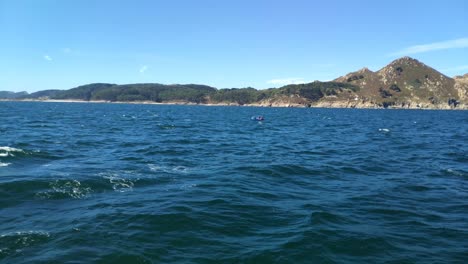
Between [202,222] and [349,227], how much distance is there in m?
5.59

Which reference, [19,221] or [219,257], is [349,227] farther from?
[19,221]

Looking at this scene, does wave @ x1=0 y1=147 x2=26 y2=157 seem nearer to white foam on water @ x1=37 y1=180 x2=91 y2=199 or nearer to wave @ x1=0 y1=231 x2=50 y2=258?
white foam on water @ x1=37 y1=180 x2=91 y2=199

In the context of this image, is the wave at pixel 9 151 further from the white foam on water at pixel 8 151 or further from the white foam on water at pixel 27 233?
the white foam on water at pixel 27 233

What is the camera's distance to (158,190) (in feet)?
60.6

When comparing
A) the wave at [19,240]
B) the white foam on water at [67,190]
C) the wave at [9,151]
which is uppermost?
the wave at [9,151]


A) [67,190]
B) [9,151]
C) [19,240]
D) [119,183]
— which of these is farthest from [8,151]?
[19,240]

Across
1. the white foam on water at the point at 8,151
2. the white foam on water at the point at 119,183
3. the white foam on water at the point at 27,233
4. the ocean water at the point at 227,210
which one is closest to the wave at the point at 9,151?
the white foam on water at the point at 8,151

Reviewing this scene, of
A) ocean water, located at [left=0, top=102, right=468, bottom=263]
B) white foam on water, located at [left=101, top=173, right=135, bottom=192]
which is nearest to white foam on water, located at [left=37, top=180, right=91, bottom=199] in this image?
ocean water, located at [left=0, top=102, right=468, bottom=263]

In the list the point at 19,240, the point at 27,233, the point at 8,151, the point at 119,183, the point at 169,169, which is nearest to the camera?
the point at 19,240

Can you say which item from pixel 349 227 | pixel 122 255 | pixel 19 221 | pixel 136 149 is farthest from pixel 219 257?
pixel 136 149

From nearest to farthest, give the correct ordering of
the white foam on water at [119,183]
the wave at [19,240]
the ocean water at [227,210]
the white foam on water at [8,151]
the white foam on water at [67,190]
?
the wave at [19,240] < the ocean water at [227,210] < the white foam on water at [67,190] < the white foam on water at [119,183] < the white foam on water at [8,151]

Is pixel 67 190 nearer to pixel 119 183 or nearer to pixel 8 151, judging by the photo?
pixel 119 183

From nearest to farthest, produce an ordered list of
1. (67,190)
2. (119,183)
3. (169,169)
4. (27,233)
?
(27,233) < (67,190) < (119,183) < (169,169)

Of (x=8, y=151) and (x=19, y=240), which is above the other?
(x=8, y=151)
